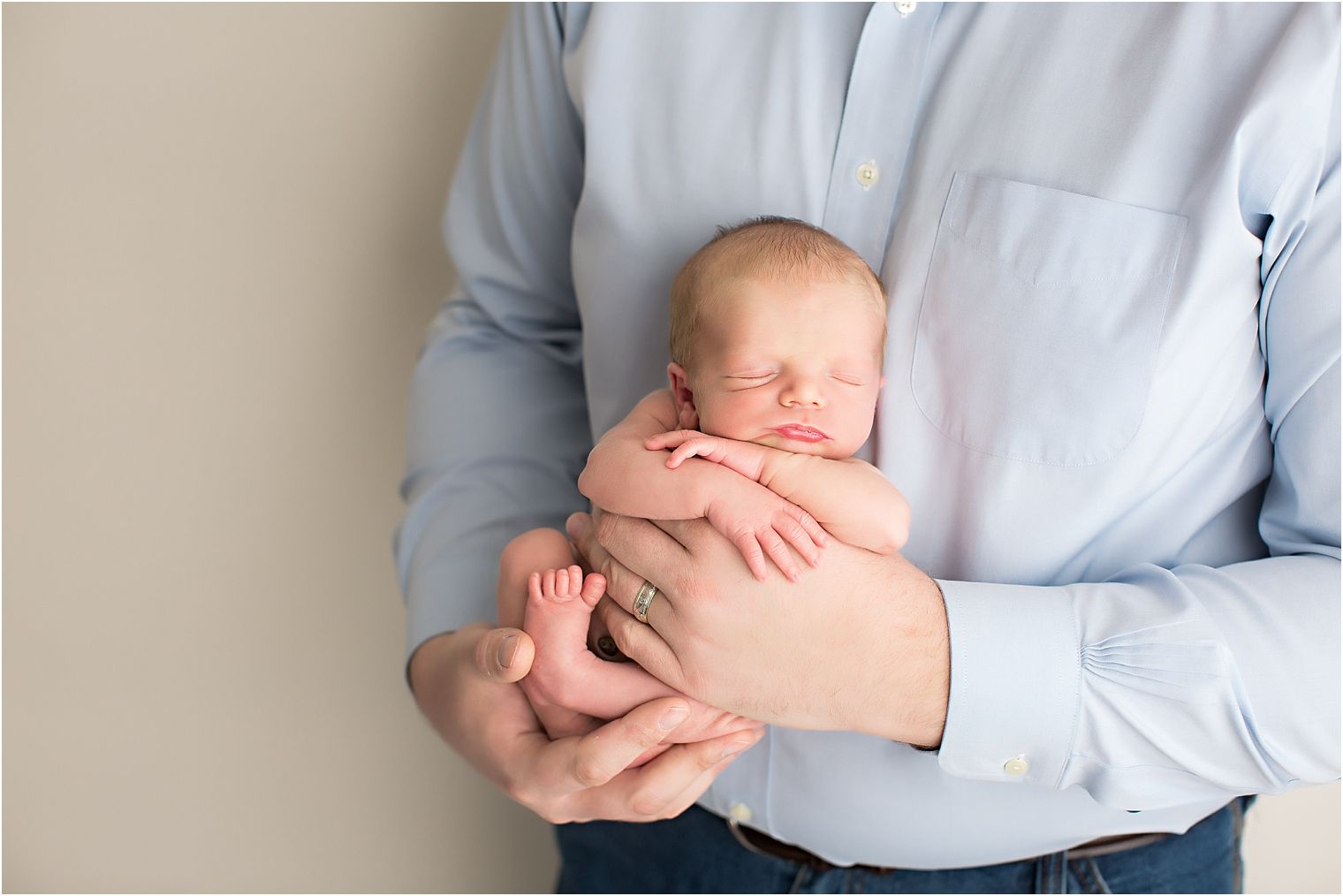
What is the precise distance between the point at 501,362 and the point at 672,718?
782mm

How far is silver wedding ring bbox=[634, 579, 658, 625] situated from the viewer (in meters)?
1.23

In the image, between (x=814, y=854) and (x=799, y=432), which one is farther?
(x=814, y=854)

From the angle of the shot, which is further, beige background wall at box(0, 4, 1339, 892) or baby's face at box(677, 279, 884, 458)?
beige background wall at box(0, 4, 1339, 892)

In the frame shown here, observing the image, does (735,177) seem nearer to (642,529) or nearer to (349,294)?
(642,529)

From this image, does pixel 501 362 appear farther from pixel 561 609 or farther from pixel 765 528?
pixel 765 528

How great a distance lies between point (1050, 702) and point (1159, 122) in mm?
671

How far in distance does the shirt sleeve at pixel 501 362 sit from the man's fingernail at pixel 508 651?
377 mm

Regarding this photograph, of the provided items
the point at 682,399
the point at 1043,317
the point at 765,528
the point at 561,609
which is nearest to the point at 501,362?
the point at 682,399

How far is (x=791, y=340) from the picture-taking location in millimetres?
1194

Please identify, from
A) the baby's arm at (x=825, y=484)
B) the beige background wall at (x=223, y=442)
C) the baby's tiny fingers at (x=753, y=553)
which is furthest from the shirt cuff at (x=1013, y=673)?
the beige background wall at (x=223, y=442)

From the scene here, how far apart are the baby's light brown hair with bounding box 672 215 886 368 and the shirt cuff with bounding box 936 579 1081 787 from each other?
13.8 inches

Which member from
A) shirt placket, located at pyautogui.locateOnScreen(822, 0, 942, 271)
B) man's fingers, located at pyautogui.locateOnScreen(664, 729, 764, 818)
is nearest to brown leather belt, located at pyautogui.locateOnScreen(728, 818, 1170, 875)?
man's fingers, located at pyautogui.locateOnScreen(664, 729, 764, 818)

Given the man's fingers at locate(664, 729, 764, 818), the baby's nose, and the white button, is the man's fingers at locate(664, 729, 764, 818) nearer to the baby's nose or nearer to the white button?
the baby's nose

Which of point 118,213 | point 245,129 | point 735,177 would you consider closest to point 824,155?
point 735,177
